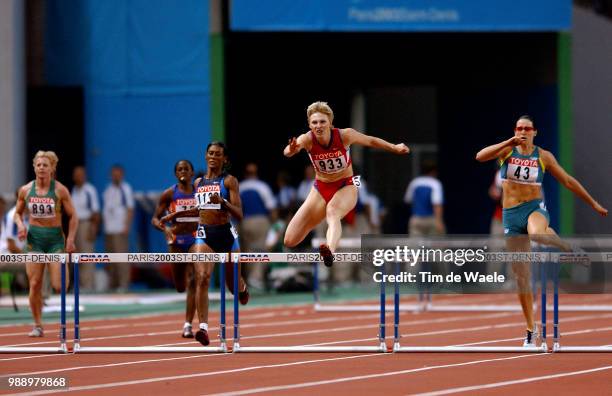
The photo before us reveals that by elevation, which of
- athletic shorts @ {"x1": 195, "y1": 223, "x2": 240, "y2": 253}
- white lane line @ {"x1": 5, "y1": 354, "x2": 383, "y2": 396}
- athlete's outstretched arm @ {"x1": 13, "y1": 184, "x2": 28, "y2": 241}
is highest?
athlete's outstretched arm @ {"x1": 13, "y1": 184, "x2": 28, "y2": 241}

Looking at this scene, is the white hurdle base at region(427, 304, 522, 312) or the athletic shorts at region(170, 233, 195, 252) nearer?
the athletic shorts at region(170, 233, 195, 252)

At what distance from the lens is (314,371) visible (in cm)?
1136

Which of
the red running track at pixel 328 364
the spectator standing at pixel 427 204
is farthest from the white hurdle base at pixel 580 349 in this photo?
the spectator standing at pixel 427 204

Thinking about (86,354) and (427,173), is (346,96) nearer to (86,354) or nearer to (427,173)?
(427,173)

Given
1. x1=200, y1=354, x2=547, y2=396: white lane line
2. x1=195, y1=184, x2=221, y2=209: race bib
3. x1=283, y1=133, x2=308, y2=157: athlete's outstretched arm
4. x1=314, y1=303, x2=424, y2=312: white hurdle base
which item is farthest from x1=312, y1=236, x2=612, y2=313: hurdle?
x1=283, y1=133, x2=308, y2=157: athlete's outstretched arm

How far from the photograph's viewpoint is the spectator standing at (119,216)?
22.5m

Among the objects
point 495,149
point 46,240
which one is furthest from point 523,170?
point 46,240

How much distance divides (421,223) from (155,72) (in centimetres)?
552

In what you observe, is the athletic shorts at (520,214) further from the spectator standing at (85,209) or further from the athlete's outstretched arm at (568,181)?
the spectator standing at (85,209)

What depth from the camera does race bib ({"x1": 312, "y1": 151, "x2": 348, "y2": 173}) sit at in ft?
39.4

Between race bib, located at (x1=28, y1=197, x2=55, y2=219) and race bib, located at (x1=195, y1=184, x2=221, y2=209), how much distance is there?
230 cm

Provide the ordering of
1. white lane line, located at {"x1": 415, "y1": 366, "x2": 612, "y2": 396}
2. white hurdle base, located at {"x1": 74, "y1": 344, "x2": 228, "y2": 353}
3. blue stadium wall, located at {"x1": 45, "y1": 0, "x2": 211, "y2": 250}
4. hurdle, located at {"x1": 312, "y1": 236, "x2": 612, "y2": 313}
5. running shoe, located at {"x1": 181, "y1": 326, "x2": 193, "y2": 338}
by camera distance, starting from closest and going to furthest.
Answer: white lane line, located at {"x1": 415, "y1": 366, "x2": 612, "y2": 396}
white hurdle base, located at {"x1": 74, "y1": 344, "x2": 228, "y2": 353}
running shoe, located at {"x1": 181, "y1": 326, "x2": 193, "y2": 338}
hurdle, located at {"x1": 312, "y1": 236, "x2": 612, "y2": 313}
blue stadium wall, located at {"x1": 45, "y1": 0, "x2": 211, "y2": 250}

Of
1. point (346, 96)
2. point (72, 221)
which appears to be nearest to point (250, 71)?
point (346, 96)

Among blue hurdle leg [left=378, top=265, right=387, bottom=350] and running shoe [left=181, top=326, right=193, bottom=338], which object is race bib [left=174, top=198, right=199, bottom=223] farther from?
blue hurdle leg [left=378, top=265, right=387, bottom=350]
